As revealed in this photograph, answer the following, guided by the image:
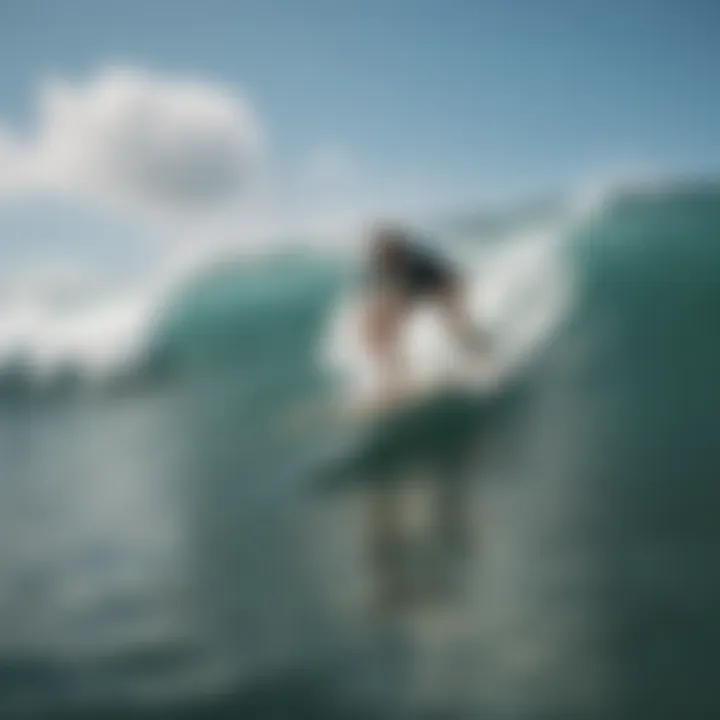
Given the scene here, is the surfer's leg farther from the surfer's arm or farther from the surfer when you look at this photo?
the surfer's arm

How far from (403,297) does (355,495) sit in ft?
1.59

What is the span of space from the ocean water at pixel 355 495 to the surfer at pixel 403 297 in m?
0.06

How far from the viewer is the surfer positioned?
221 cm

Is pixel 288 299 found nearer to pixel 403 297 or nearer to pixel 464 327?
pixel 403 297

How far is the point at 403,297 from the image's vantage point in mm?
2219

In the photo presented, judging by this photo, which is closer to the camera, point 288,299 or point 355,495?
point 355,495

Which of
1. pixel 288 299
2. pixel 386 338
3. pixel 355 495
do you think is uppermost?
pixel 288 299

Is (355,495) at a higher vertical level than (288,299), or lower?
lower

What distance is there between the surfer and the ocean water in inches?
2.4

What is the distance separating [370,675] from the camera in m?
1.88

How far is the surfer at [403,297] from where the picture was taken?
7.24ft

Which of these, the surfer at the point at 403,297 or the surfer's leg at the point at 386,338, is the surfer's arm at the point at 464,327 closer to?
the surfer at the point at 403,297

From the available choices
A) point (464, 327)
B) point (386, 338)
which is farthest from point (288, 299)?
point (464, 327)

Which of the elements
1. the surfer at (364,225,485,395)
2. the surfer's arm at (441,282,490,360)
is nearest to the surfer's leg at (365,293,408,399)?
the surfer at (364,225,485,395)
